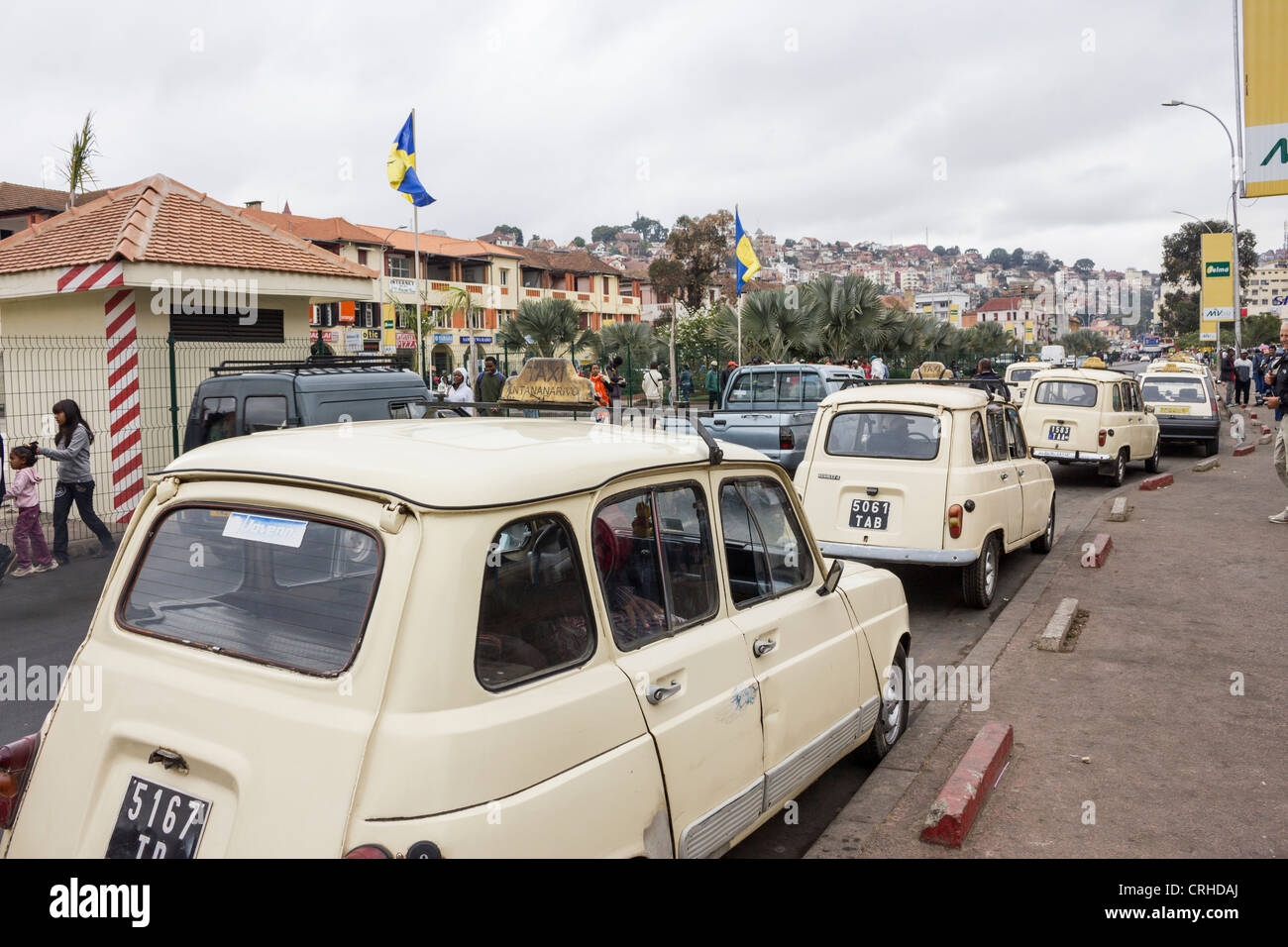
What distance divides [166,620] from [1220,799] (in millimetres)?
4386

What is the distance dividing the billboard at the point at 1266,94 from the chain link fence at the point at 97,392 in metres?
12.1

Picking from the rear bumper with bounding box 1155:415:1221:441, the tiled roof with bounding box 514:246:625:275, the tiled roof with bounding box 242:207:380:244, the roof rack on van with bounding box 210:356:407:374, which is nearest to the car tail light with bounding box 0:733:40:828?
the roof rack on van with bounding box 210:356:407:374

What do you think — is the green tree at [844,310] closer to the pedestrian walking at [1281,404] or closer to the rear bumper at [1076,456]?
the rear bumper at [1076,456]

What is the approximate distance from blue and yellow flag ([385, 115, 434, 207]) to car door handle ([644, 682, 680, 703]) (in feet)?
69.2

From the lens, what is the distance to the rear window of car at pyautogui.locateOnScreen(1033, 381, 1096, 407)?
50.4 feet

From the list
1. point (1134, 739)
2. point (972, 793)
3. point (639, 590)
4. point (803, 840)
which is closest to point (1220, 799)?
point (1134, 739)

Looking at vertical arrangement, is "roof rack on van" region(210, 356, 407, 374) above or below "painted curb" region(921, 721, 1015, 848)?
above

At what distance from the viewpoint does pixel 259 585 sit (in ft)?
9.04

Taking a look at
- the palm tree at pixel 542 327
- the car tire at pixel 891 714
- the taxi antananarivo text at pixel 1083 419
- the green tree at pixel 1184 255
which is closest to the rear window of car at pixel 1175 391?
the taxi antananarivo text at pixel 1083 419

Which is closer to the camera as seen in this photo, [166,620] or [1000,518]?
[166,620]

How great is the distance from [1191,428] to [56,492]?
1853 centimetres

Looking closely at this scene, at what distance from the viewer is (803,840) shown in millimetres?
4379

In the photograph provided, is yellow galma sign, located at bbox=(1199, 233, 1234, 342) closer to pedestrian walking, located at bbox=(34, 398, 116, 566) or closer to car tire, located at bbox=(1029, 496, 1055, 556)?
car tire, located at bbox=(1029, 496, 1055, 556)
